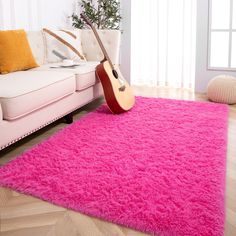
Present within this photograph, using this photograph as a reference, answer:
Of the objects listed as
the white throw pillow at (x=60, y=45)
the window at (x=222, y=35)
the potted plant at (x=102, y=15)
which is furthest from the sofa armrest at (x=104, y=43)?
the window at (x=222, y=35)

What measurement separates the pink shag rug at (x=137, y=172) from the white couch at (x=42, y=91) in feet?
0.55

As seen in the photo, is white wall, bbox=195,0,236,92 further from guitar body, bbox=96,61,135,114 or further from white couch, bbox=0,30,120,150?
guitar body, bbox=96,61,135,114

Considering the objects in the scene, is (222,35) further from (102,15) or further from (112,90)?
(112,90)

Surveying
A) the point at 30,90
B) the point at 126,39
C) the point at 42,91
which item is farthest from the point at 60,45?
the point at 126,39

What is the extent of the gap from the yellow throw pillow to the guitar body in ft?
2.04

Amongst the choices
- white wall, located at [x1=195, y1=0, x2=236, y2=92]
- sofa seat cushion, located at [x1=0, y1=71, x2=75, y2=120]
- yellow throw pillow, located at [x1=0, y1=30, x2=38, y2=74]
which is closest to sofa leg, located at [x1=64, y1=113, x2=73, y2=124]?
sofa seat cushion, located at [x1=0, y1=71, x2=75, y2=120]

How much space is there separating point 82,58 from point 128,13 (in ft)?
4.74

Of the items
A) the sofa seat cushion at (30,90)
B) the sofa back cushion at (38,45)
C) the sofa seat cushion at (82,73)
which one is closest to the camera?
the sofa seat cushion at (30,90)

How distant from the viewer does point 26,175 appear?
191 cm

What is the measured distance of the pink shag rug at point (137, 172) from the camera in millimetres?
1521

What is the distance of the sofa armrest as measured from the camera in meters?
3.60

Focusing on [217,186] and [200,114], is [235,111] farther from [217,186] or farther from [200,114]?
[217,186]

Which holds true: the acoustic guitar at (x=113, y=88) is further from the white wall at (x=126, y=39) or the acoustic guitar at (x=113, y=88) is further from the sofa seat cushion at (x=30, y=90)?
the white wall at (x=126, y=39)

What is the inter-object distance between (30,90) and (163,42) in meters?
2.70
